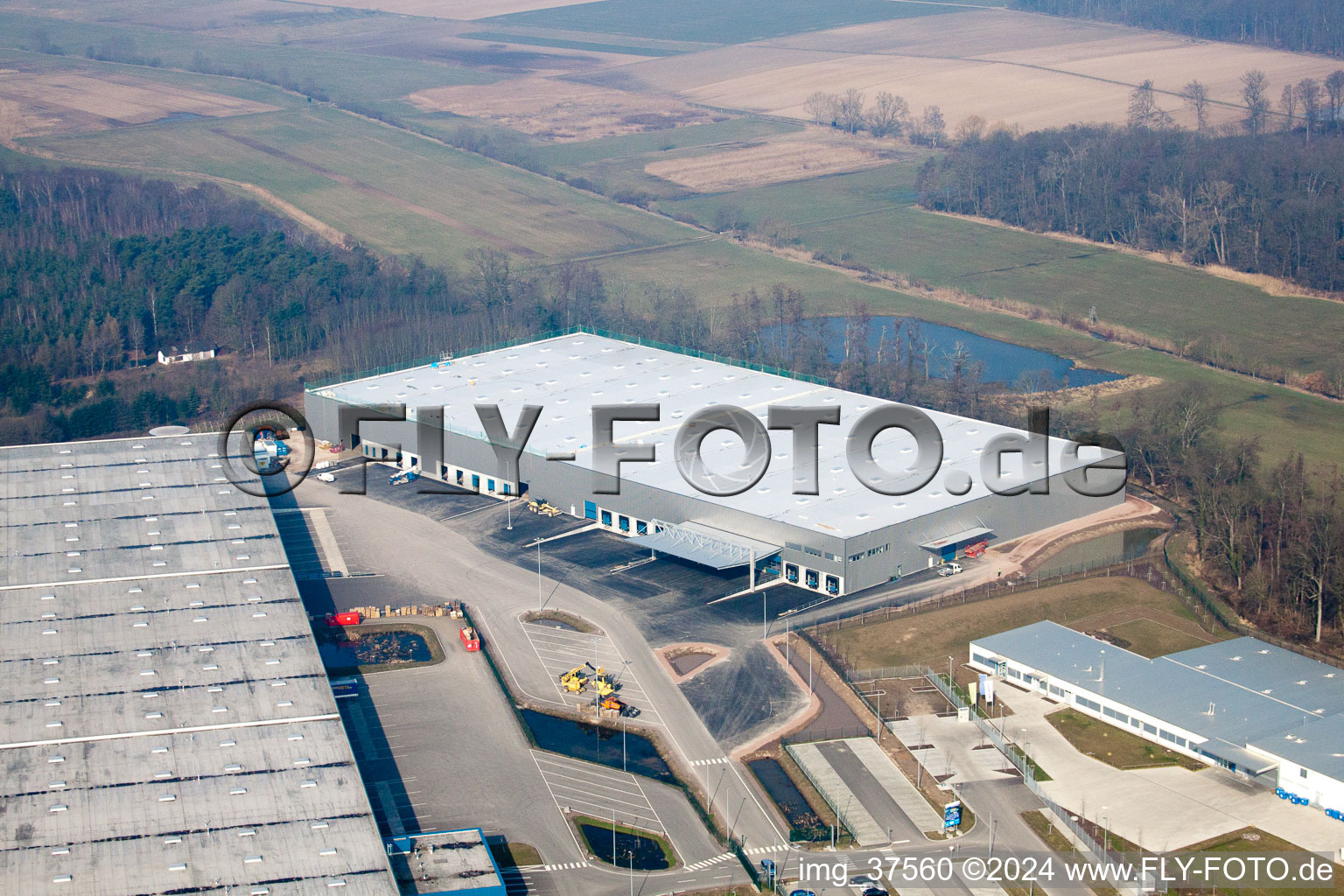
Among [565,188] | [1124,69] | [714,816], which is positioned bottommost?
[714,816]

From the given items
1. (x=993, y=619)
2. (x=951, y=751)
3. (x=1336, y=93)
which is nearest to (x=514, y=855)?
(x=951, y=751)

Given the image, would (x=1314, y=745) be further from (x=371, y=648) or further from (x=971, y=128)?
(x=971, y=128)

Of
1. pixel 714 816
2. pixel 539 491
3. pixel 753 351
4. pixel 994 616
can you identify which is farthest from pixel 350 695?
pixel 753 351

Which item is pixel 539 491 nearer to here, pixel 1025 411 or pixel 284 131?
pixel 1025 411

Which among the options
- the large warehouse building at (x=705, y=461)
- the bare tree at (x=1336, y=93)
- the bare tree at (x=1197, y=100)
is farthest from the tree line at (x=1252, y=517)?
the bare tree at (x=1336, y=93)

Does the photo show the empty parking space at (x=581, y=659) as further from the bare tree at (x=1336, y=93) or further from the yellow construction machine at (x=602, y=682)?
the bare tree at (x=1336, y=93)

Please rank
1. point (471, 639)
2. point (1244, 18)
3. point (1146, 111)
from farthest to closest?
point (1244, 18)
point (1146, 111)
point (471, 639)

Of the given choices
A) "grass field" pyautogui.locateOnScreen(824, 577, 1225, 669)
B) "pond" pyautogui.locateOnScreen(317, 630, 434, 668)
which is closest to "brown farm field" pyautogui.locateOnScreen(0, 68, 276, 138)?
"pond" pyautogui.locateOnScreen(317, 630, 434, 668)
